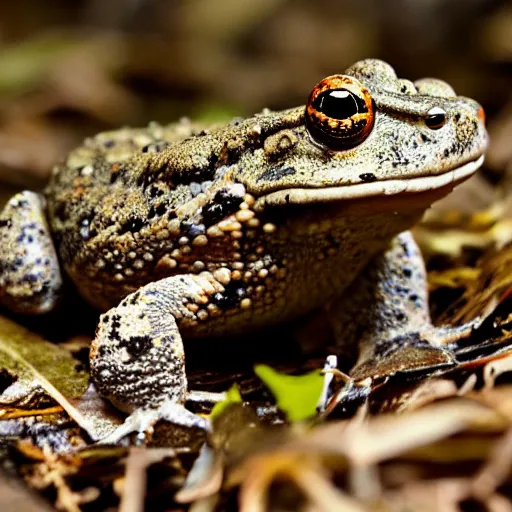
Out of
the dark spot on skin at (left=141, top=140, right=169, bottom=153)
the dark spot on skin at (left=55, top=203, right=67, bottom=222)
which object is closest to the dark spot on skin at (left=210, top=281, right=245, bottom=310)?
the dark spot on skin at (left=141, top=140, right=169, bottom=153)

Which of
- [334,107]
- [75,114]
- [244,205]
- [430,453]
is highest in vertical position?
[75,114]

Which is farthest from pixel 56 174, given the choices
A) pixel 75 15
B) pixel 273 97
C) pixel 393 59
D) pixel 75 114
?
pixel 75 15

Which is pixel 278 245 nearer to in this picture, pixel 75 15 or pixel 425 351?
pixel 425 351

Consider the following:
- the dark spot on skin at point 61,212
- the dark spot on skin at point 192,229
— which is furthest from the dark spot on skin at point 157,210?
the dark spot on skin at point 61,212

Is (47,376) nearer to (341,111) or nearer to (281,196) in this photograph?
(281,196)

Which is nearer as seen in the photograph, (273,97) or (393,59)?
(273,97)

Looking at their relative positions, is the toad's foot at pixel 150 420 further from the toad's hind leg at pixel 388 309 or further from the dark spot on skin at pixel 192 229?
the toad's hind leg at pixel 388 309

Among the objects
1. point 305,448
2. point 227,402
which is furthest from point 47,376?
point 305,448
